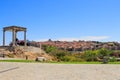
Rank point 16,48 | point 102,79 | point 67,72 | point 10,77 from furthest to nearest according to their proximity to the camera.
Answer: point 16,48 < point 67,72 < point 10,77 < point 102,79

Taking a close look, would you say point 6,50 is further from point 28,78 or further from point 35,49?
point 28,78

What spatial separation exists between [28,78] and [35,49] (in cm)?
2214

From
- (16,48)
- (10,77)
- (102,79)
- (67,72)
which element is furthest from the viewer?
(16,48)

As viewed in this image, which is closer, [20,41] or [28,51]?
[28,51]

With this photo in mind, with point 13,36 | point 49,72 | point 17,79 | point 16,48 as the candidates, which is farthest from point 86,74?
point 13,36

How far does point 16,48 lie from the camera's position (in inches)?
1283

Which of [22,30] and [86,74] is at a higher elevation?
[22,30]

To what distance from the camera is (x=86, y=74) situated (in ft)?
43.1

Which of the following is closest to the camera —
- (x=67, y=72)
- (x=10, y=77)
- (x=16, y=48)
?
(x=10, y=77)

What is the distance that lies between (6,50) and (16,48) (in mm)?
1250

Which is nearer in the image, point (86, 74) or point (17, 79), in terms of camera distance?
point (17, 79)

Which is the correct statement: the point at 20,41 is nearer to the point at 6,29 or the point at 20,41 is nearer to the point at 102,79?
the point at 6,29

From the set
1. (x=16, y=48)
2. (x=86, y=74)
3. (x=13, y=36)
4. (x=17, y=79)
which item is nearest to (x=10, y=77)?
(x=17, y=79)

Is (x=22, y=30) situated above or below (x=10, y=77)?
above
